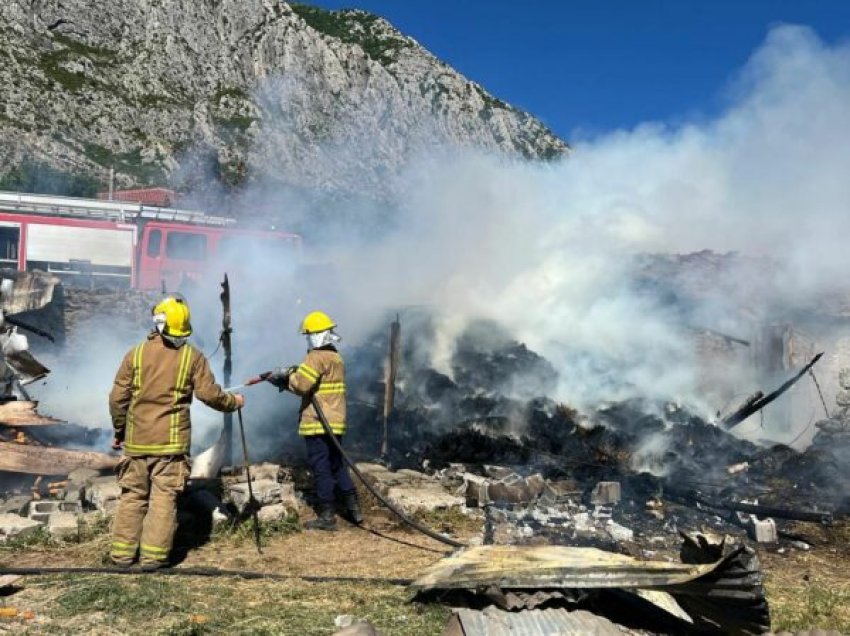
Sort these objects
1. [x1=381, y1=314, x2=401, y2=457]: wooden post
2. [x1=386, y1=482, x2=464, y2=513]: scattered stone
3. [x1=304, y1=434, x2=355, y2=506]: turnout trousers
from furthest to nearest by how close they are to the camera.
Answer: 1. [x1=381, y1=314, x2=401, y2=457]: wooden post
2. [x1=386, y1=482, x2=464, y2=513]: scattered stone
3. [x1=304, y1=434, x2=355, y2=506]: turnout trousers

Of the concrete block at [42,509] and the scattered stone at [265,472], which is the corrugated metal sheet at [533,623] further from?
the concrete block at [42,509]

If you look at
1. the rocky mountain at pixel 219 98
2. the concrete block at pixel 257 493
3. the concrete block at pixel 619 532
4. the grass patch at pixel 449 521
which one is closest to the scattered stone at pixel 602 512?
the concrete block at pixel 619 532

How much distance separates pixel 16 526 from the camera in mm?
5508

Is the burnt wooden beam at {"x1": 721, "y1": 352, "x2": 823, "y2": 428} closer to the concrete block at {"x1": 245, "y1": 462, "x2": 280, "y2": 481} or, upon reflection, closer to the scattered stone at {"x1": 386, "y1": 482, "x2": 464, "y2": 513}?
the scattered stone at {"x1": 386, "y1": 482, "x2": 464, "y2": 513}

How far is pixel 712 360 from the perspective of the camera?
11.3 meters

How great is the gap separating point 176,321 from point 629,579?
3472 mm

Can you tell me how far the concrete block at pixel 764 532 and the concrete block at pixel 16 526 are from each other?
6202 mm

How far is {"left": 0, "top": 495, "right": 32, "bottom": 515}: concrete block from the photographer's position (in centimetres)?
611

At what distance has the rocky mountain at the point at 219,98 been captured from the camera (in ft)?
118

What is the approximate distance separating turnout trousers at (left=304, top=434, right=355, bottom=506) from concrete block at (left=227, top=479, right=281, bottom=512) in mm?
397

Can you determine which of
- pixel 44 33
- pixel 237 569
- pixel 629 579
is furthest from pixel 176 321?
pixel 44 33

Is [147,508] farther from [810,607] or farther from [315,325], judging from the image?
[810,607]

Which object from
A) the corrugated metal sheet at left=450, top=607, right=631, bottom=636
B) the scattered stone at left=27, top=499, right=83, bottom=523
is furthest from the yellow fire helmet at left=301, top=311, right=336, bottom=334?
the corrugated metal sheet at left=450, top=607, right=631, bottom=636

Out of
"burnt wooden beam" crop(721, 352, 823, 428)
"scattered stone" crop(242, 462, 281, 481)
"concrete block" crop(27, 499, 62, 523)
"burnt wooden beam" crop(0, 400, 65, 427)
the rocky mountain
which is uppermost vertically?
the rocky mountain
